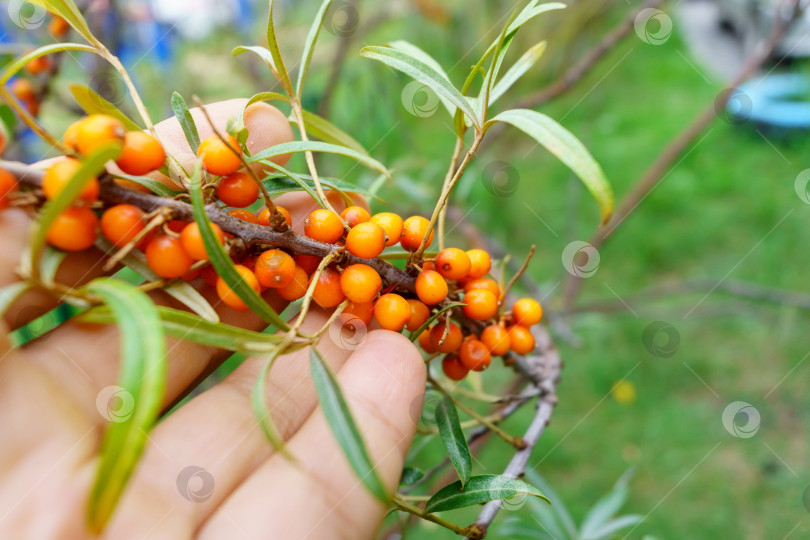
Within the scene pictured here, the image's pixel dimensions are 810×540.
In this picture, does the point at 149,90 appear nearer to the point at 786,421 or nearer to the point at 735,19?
the point at 786,421

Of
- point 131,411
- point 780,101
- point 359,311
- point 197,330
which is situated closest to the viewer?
point 131,411

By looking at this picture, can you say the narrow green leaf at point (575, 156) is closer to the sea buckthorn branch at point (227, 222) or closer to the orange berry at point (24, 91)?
the sea buckthorn branch at point (227, 222)

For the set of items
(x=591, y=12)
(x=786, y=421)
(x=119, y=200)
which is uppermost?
(x=591, y=12)

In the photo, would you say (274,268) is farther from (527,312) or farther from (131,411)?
(527,312)

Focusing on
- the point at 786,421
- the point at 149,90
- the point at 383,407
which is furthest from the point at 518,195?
the point at 383,407

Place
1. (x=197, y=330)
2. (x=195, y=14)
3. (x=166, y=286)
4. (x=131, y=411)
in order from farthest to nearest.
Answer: (x=195, y=14), (x=166, y=286), (x=197, y=330), (x=131, y=411)

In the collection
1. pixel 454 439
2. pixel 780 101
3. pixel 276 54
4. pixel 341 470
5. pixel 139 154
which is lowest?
pixel 341 470

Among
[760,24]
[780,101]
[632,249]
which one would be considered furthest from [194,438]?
[760,24]
